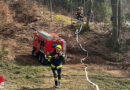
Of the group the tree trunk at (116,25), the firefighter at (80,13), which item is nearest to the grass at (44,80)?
the tree trunk at (116,25)

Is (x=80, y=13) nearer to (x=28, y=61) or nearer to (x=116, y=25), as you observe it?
(x=116, y=25)

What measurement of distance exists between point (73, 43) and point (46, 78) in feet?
24.7

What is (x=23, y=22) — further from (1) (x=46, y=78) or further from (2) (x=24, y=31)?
(1) (x=46, y=78)

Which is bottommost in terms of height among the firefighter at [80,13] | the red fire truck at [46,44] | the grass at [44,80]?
the grass at [44,80]

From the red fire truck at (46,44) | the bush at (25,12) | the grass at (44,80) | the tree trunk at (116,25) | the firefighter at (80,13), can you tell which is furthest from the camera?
the bush at (25,12)

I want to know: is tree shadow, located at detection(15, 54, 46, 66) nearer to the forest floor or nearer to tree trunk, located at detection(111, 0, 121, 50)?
the forest floor

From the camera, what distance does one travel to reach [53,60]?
7.12 m

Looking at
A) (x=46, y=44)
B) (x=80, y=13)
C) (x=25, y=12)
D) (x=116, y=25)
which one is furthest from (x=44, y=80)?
(x=25, y=12)

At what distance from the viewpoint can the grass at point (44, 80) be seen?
760 cm

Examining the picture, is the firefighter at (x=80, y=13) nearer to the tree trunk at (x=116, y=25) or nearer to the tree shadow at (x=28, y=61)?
the tree trunk at (x=116, y=25)

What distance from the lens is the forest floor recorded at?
8219 millimetres

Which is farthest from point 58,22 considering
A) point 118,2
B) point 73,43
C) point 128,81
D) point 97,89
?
point 97,89

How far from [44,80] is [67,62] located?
4.67 metres

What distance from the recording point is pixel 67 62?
12977 mm
